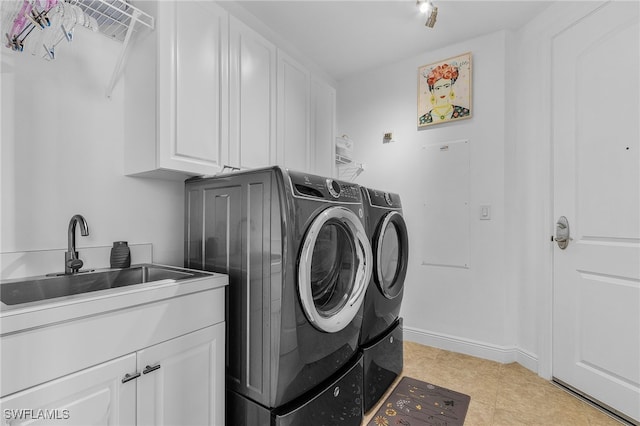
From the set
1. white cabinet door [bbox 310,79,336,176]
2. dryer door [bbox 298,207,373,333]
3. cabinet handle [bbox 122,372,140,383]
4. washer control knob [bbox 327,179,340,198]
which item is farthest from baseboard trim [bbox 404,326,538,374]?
cabinet handle [bbox 122,372,140,383]

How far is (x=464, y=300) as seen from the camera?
2.63m

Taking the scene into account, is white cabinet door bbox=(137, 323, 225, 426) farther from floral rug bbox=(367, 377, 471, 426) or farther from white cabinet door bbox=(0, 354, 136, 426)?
floral rug bbox=(367, 377, 471, 426)

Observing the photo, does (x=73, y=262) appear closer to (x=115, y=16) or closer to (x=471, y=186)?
(x=115, y=16)

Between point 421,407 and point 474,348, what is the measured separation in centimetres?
99

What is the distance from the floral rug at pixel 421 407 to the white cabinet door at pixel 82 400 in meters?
1.27

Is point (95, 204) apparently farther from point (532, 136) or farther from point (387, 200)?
point (532, 136)

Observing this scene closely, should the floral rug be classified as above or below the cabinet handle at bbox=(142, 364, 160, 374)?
below

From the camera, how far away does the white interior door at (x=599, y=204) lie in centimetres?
172

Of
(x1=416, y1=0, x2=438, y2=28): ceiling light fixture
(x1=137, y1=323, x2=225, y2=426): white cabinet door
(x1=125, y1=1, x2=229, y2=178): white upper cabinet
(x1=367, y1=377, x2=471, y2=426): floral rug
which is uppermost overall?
(x1=416, y1=0, x2=438, y2=28): ceiling light fixture

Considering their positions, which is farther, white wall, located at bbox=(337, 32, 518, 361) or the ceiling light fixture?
white wall, located at bbox=(337, 32, 518, 361)

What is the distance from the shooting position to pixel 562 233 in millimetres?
2098

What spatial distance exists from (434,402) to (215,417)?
1.33 meters

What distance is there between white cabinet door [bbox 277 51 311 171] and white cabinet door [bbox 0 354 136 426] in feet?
4.75

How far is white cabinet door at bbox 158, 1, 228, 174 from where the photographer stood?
4.61 ft
